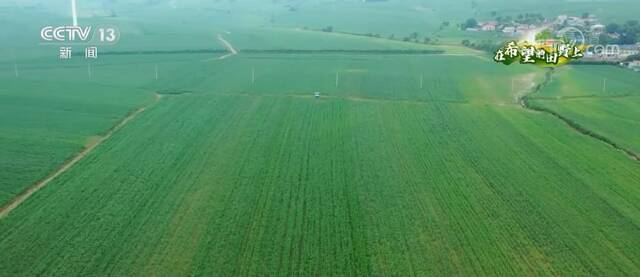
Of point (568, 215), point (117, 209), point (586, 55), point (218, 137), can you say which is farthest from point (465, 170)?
point (586, 55)

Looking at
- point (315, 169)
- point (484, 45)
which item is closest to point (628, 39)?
point (484, 45)

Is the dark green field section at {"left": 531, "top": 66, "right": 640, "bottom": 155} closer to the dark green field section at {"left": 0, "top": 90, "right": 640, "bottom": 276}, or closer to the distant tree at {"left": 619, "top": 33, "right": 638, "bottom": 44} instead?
the dark green field section at {"left": 0, "top": 90, "right": 640, "bottom": 276}

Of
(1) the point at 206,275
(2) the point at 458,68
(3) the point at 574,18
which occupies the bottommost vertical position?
(1) the point at 206,275

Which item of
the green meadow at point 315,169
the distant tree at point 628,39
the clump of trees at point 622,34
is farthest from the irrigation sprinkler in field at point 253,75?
the distant tree at point 628,39

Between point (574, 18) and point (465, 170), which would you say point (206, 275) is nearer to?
point (465, 170)

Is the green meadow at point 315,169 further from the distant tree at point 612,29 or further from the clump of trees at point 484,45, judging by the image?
the distant tree at point 612,29
